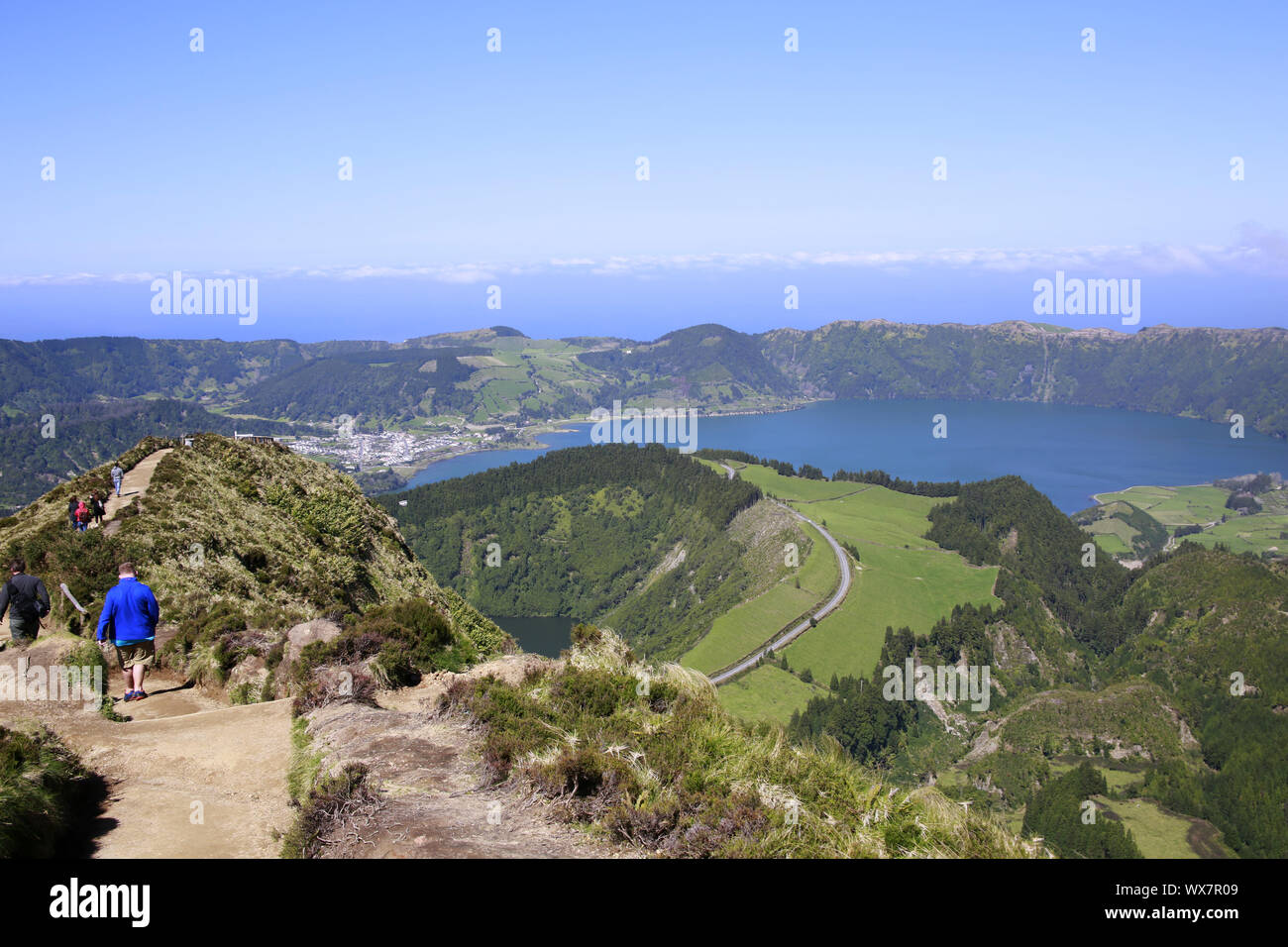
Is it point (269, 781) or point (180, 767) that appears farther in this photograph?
point (180, 767)

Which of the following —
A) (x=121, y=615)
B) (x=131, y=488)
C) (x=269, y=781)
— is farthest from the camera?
(x=131, y=488)

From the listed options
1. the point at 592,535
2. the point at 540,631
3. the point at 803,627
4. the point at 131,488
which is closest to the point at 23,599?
the point at 131,488

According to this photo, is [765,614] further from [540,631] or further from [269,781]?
[269,781]

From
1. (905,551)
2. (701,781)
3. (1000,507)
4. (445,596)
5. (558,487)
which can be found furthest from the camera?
(558,487)
